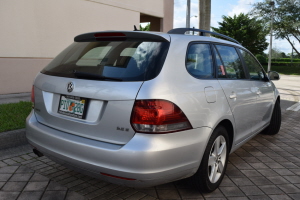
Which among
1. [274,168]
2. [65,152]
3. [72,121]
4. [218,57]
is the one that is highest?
[218,57]

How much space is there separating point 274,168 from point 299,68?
1624 inches

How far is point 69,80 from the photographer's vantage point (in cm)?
269

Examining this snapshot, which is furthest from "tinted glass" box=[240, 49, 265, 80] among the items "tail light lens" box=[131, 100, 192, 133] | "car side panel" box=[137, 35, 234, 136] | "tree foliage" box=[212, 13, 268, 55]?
"tree foliage" box=[212, 13, 268, 55]

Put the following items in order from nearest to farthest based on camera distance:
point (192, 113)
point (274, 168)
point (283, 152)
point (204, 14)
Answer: point (192, 113) < point (274, 168) < point (283, 152) < point (204, 14)

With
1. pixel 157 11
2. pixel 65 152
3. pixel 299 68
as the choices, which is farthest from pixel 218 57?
pixel 299 68

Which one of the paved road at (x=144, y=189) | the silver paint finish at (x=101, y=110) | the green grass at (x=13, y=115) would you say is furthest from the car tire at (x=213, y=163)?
the green grass at (x=13, y=115)

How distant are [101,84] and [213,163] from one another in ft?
4.76

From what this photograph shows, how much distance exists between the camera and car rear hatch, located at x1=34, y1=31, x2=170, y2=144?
7.90ft

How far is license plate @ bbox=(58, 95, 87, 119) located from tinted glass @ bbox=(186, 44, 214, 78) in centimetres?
102

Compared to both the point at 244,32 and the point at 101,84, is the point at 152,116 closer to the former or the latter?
the point at 101,84

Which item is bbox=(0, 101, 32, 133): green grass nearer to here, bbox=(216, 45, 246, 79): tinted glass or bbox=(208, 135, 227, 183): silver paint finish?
bbox=(208, 135, 227, 183): silver paint finish

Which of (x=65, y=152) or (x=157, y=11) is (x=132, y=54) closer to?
(x=65, y=152)

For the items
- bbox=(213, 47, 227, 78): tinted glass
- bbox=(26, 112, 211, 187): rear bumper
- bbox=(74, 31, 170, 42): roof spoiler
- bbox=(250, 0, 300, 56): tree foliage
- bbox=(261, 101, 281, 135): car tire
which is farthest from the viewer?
bbox=(250, 0, 300, 56): tree foliage

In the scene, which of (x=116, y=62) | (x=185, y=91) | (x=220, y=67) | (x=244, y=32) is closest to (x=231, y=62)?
(x=220, y=67)
